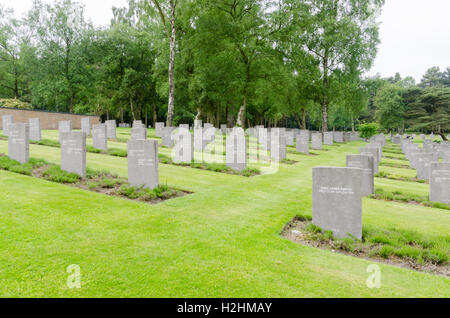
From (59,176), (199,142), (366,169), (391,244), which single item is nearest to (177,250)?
(391,244)

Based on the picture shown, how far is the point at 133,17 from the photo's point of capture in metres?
47.6

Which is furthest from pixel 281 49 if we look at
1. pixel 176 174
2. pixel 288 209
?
pixel 288 209

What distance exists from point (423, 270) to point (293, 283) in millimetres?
1949

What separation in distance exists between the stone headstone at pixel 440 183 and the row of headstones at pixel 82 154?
7.67m

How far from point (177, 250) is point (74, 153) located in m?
5.92

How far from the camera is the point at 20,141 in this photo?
964 centimetres

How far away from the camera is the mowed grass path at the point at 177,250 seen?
10.4 feet

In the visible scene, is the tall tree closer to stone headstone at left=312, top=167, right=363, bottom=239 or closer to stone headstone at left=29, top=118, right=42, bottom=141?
stone headstone at left=29, top=118, right=42, bottom=141

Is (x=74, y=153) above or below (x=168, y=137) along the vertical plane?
below

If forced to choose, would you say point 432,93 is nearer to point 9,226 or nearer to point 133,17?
point 133,17

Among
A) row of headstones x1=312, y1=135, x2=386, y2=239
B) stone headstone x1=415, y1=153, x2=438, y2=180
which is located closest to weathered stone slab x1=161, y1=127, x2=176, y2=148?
stone headstone x1=415, y1=153, x2=438, y2=180

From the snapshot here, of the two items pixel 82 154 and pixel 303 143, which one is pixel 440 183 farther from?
pixel 303 143

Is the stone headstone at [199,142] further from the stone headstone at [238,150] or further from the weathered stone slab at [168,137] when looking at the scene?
the stone headstone at [238,150]

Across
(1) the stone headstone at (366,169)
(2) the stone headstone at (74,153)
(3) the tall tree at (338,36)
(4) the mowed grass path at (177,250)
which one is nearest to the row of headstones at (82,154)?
(2) the stone headstone at (74,153)
